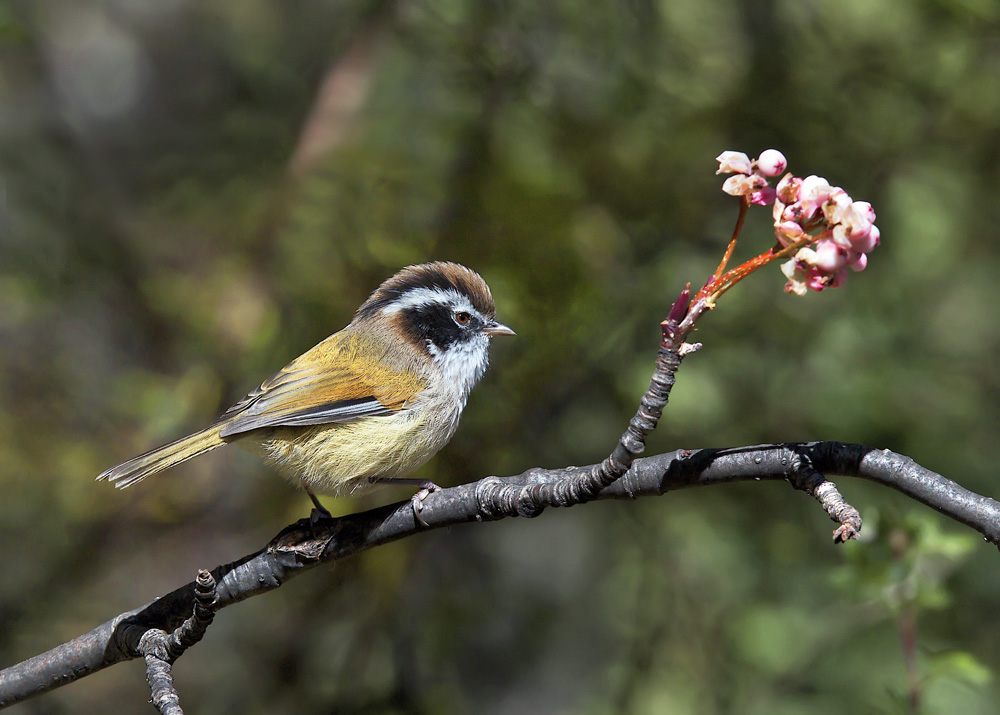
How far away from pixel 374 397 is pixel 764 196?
1.83 metres

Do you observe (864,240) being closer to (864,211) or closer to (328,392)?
(864,211)

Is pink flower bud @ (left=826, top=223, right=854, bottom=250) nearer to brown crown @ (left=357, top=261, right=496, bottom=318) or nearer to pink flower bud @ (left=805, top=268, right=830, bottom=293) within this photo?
pink flower bud @ (left=805, top=268, right=830, bottom=293)

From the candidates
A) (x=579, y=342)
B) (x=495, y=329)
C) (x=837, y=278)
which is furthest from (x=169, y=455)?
(x=837, y=278)

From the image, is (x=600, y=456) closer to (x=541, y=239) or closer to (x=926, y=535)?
(x=541, y=239)

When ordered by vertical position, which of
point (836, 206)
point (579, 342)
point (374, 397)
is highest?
point (579, 342)

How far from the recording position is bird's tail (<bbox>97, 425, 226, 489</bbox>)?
9.90 ft

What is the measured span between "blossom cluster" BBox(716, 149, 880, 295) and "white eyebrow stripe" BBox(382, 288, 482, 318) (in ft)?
5.89

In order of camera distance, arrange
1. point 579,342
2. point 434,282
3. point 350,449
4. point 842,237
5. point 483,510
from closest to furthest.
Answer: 1. point 842,237
2. point 483,510
3. point 350,449
4. point 434,282
5. point 579,342

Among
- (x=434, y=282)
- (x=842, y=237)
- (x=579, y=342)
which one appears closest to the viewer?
(x=842, y=237)

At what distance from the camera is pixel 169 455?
3.08 meters

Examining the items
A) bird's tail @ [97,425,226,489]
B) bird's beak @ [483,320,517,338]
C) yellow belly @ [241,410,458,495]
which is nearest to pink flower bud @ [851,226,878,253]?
yellow belly @ [241,410,458,495]

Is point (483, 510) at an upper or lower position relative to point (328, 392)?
lower

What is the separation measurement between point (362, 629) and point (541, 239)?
7.13ft

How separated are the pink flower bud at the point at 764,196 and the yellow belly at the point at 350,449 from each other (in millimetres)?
1668
